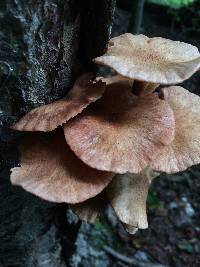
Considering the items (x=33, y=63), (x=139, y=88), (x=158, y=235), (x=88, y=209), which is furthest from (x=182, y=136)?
(x=158, y=235)

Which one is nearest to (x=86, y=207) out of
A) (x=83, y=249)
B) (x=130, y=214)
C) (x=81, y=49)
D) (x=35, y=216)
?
(x=130, y=214)

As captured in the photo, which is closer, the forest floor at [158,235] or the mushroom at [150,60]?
the mushroom at [150,60]

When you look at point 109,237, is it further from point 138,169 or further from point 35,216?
point 138,169

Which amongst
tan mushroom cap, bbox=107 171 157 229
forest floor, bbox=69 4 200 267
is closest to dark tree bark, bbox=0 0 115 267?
tan mushroom cap, bbox=107 171 157 229

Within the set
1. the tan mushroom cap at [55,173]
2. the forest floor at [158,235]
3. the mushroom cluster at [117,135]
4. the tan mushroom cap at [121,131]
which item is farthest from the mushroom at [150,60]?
the forest floor at [158,235]

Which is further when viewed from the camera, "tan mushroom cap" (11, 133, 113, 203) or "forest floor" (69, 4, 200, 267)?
"forest floor" (69, 4, 200, 267)

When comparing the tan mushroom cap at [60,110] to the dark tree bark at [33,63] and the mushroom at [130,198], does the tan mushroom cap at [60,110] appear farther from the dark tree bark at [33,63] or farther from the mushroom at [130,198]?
the mushroom at [130,198]

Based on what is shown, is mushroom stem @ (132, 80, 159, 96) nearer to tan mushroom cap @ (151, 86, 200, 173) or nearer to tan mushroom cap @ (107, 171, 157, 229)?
tan mushroom cap @ (151, 86, 200, 173)
